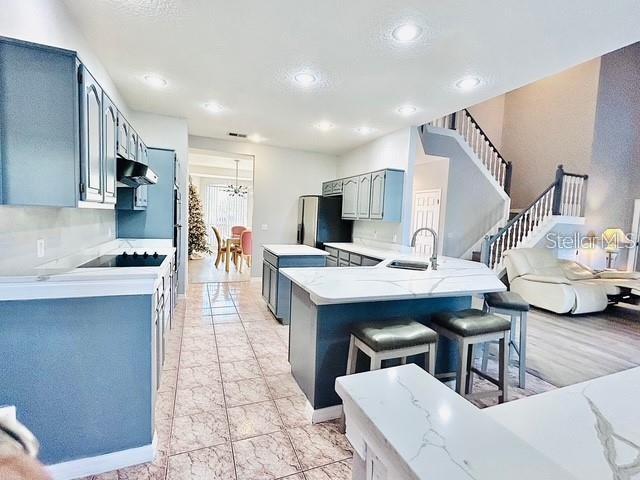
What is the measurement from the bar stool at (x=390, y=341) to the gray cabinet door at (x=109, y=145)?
6.20 ft

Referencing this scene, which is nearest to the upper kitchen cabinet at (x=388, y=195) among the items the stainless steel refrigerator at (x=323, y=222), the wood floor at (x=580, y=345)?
the stainless steel refrigerator at (x=323, y=222)

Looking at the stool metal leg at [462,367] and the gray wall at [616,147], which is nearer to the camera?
the stool metal leg at [462,367]

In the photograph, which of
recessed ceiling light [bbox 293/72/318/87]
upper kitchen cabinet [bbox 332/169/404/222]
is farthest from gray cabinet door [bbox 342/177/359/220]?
recessed ceiling light [bbox 293/72/318/87]

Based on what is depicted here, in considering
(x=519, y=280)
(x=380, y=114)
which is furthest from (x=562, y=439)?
(x=519, y=280)

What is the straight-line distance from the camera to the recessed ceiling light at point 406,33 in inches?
86.4

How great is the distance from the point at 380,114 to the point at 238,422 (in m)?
3.68

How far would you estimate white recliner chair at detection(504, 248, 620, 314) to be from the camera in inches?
182

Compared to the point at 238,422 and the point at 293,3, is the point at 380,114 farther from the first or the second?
the point at 238,422

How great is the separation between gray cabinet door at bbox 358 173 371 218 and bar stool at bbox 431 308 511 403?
2764mm

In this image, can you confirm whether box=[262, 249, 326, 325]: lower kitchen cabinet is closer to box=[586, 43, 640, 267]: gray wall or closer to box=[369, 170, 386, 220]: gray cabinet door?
box=[369, 170, 386, 220]: gray cabinet door

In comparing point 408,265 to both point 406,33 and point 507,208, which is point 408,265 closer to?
point 406,33

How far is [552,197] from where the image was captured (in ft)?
19.9

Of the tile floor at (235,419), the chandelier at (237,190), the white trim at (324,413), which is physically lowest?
the tile floor at (235,419)

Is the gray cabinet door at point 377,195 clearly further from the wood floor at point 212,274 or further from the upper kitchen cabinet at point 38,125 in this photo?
the upper kitchen cabinet at point 38,125
